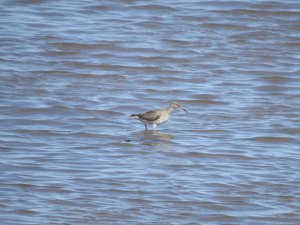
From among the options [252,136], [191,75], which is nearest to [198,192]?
[252,136]

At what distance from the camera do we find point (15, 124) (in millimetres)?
13875

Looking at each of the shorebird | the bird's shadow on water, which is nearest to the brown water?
the bird's shadow on water

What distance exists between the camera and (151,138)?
44.9 ft

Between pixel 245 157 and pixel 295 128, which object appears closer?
pixel 245 157

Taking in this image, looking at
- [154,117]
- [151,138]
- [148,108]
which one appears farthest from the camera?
[148,108]

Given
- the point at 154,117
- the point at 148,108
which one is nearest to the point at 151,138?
the point at 154,117

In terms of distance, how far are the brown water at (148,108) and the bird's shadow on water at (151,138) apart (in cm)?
4

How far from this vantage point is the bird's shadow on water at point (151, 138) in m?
13.2

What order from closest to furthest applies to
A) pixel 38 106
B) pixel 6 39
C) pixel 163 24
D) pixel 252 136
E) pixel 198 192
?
1. pixel 198 192
2. pixel 252 136
3. pixel 38 106
4. pixel 6 39
5. pixel 163 24

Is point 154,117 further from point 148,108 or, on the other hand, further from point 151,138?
point 148,108

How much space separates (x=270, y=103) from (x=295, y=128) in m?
1.57

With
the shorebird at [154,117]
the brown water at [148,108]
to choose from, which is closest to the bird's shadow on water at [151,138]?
the brown water at [148,108]

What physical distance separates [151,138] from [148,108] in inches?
64.6

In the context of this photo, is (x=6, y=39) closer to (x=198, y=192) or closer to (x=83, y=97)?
(x=83, y=97)
